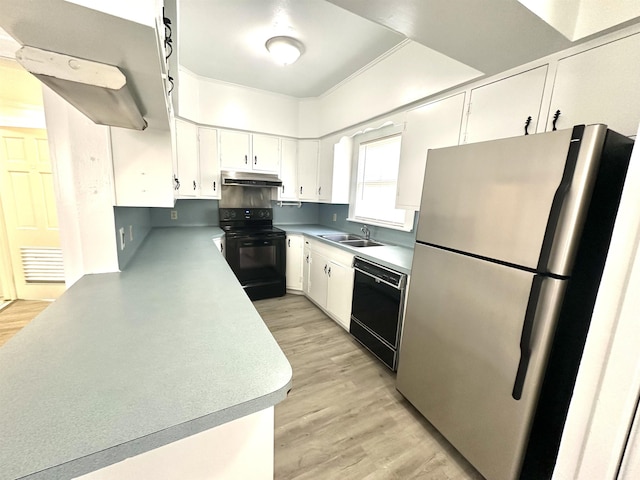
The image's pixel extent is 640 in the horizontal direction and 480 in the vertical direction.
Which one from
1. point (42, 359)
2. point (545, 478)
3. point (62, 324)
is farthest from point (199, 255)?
point (545, 478)

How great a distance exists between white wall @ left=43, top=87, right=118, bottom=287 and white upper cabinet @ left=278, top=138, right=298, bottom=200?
2.50 metres

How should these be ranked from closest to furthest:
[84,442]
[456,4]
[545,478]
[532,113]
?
[84,442], [456,4], [545,478], [532,113]

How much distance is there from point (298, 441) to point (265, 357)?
116cm

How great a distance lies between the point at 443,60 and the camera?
1840mm

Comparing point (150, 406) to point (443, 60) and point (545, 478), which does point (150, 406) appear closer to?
point (545, 478)

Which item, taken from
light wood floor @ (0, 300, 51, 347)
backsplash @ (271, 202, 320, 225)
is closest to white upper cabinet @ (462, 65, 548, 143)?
backsplash @ (271, 202, 320, 225)

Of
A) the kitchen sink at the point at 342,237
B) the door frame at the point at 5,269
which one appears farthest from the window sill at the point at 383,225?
the door frame at the point at 5,269

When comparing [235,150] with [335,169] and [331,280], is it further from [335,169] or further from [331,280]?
[331,280]

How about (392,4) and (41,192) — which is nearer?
(392,4)

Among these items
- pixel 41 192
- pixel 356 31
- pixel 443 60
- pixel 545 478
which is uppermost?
pixel 356 31

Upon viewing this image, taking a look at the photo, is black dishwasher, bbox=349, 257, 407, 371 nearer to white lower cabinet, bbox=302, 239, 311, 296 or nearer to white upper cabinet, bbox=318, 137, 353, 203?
white lower cabinet, bbox=302, 239, 311, 296

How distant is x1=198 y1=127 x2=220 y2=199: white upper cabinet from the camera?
124 inches

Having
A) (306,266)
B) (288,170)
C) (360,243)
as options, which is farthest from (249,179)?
(360,243)

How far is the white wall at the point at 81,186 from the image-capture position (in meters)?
1.15
